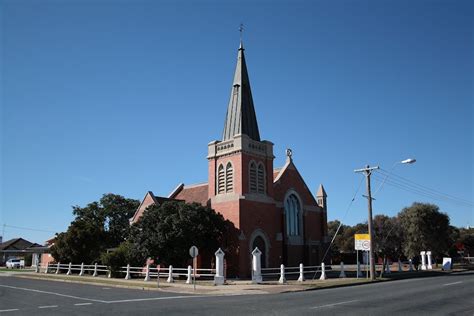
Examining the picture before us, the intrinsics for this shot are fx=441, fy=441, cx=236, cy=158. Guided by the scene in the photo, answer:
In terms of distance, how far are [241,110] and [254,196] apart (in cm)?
797

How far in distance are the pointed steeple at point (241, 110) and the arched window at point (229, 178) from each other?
3110mm

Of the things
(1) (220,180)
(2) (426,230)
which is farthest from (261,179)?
(2) (426,230)

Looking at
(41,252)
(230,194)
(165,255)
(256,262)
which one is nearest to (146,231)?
(165,255)

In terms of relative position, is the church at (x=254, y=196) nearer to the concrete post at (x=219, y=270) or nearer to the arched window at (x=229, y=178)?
the arched window at (x=229, y=178)

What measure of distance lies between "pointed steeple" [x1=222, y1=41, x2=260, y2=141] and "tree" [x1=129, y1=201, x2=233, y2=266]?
7.95 m

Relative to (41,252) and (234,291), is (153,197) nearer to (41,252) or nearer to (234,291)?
(234,291)

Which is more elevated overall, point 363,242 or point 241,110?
point 241,110

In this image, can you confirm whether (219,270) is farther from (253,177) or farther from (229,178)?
(253,177)

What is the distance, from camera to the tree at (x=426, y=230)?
52.8m

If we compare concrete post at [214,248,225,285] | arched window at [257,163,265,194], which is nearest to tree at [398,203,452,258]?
arched window at [257,163,265,194]

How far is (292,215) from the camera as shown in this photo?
41.7 meters

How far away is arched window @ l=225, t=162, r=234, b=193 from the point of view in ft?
122

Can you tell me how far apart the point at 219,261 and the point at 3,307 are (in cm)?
1478

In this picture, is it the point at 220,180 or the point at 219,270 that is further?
the point at 220,180
